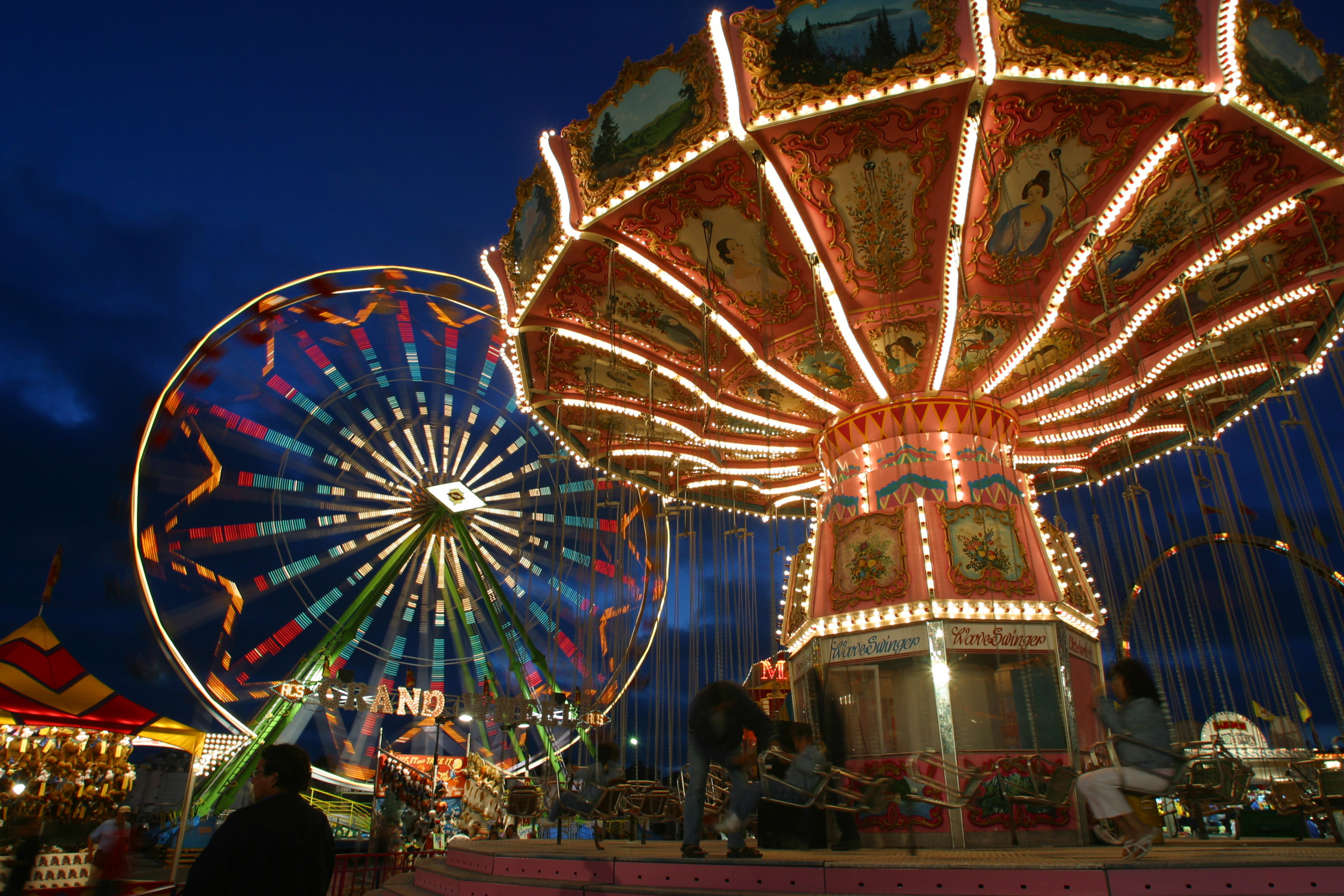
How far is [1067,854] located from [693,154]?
264 inches

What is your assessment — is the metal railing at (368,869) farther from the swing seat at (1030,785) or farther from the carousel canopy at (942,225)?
the carousel canopy at (942,225)

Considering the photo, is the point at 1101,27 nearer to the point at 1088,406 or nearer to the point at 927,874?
the point at 1088,406

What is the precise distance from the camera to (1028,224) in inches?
326

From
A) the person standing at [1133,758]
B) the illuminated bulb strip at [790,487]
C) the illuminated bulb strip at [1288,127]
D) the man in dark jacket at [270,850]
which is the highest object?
the illuminated bulb strip at [1288,127]

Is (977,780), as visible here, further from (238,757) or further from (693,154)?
(238,757)

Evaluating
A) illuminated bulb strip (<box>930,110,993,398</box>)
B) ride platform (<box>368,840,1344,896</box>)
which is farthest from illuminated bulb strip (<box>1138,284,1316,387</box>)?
ride platform (<box>368,840,1344,896</box>)

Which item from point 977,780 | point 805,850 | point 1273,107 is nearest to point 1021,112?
point 1273,107

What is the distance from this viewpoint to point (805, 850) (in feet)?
20.2

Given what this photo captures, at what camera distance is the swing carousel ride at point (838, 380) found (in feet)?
22.9

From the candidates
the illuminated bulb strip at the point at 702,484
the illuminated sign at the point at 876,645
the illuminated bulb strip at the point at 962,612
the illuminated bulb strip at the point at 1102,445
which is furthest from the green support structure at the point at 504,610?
the illuminated bulb strip at the point at 1102,445

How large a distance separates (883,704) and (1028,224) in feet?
19.8

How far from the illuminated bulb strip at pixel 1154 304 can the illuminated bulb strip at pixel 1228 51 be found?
201 cm

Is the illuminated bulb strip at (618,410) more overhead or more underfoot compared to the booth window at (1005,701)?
more overhead

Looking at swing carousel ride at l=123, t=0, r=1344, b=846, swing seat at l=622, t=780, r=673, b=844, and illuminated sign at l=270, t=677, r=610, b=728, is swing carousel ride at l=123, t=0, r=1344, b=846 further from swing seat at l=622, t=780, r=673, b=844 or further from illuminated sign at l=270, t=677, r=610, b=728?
swing seat at l=622, t=780, r=673, b=844
